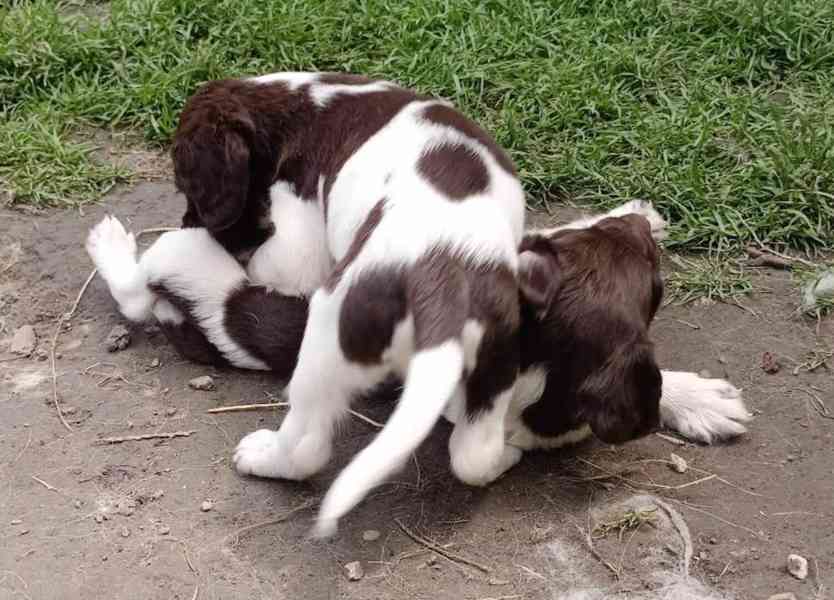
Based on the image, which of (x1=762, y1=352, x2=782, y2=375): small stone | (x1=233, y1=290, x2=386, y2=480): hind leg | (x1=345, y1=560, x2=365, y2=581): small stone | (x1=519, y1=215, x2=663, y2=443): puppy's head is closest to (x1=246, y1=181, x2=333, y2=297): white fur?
(x1=233, y1=290, x2=386, y2=480): hind leg

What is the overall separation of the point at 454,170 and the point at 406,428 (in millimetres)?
1083

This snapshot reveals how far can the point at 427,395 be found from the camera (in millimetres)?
3264

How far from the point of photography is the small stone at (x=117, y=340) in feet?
15.9

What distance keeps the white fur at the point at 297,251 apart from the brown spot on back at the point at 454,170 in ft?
2.24

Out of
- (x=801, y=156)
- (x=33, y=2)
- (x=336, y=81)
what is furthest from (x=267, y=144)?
(x=33, y=2)

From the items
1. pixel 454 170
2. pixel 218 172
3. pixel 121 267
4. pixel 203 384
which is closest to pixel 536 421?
pixel 454 170

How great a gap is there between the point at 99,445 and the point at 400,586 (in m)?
1.33

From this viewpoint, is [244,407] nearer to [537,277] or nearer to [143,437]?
[143,437]

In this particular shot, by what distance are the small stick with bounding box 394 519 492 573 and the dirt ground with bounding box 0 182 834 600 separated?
1cm

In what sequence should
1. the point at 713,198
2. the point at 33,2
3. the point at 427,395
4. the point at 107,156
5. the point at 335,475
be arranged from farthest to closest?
the point at 33,2 → the point at 107,156 → the point at 713,198 → the point at 335,475 → the point at 427,395

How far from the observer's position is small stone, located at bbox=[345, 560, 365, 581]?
12.5 ft

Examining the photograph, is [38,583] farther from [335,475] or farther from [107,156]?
[107,156]

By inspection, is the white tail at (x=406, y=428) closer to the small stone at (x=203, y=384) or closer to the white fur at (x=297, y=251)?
the white fur at (x=297, y=251)

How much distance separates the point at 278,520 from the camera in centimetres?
404
